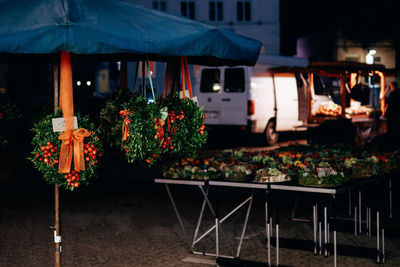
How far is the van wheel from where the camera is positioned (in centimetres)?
1968

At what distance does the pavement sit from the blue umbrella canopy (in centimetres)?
214

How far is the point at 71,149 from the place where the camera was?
466 cm

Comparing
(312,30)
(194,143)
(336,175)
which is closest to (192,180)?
(194,143)

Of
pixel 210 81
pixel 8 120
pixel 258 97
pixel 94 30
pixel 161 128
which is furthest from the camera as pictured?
pixel 210 81

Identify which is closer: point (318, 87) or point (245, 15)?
point (318, 87)

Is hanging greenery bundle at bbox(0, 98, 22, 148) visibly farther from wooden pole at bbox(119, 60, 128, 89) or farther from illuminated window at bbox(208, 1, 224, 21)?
illuminated window at bbox(208, 1, 224, 21)

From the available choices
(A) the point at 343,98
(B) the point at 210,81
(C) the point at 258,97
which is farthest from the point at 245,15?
(A) the point at 343,98

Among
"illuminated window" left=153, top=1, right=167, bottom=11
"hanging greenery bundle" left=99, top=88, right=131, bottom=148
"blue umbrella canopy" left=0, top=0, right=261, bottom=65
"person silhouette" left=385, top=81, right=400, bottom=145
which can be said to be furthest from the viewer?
"illuminated window" left=153, top=1, right=167, bottom=11

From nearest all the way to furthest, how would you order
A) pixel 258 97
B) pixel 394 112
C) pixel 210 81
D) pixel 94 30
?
pixel 94 30 < pixel 394 112 < pixel 258 97 < pixel 210 81

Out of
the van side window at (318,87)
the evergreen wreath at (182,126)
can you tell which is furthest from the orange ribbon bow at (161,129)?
the van side window at (318,87)

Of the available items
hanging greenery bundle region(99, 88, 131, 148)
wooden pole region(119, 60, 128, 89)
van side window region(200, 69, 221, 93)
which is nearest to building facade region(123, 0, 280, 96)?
van side window region(200, 69, 221, 93)

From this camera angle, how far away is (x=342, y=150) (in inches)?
332

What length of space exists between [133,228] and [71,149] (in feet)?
12.4

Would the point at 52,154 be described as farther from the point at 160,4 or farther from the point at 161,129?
the point at 160,4
